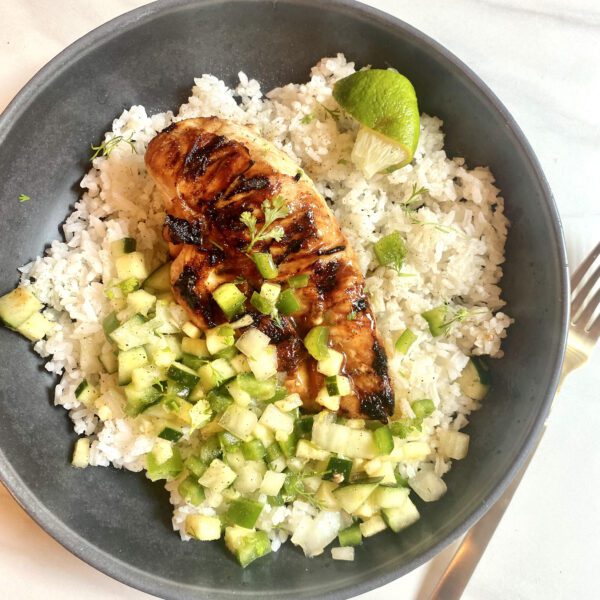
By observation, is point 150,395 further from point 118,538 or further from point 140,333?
point 118,538

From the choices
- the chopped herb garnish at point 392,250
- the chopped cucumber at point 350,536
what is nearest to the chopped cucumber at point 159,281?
the chopped herb garnish at point 392,250

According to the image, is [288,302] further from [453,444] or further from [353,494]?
[453,444]

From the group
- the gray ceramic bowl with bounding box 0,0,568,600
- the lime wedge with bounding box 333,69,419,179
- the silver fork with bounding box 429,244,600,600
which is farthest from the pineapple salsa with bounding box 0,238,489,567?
the lime wedge with bounding box 333,69,419,179

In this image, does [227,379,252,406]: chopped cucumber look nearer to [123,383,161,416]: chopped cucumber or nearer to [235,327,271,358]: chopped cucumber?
[235,327,271,358]: chopped cucumber

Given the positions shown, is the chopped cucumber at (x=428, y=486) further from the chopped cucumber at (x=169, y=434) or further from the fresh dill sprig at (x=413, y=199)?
the fresh dill sprig at (x=413, y=199)

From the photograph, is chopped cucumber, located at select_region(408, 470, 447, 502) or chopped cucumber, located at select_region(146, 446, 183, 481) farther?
chopped cucumber, located at select_region(408, 470, 447, 502)
